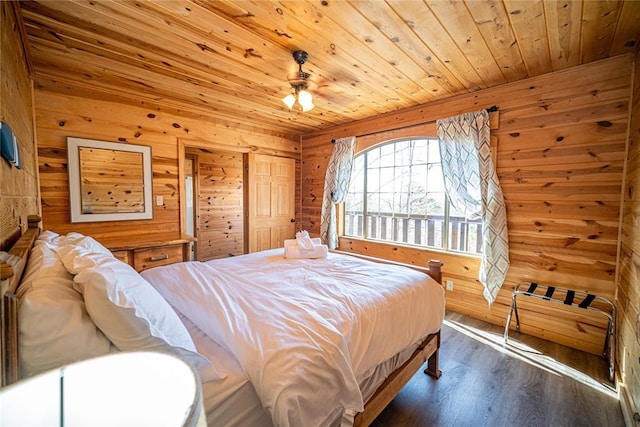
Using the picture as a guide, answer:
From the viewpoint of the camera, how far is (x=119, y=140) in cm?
304

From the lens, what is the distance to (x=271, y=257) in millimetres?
2553

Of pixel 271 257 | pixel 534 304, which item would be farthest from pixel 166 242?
pixel 534 304

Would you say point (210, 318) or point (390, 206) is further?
point (390, 206)

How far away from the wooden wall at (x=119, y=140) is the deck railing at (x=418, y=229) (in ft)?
7.21

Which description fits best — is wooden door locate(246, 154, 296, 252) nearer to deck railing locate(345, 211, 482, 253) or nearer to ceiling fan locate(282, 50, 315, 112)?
deck railing locate(345, 211, 482, 253)

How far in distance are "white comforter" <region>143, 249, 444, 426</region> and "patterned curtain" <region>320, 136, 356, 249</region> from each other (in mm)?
2030

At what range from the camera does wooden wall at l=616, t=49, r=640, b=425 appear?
1594 mm

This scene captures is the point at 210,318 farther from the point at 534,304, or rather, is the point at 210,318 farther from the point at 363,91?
the point at 534,304

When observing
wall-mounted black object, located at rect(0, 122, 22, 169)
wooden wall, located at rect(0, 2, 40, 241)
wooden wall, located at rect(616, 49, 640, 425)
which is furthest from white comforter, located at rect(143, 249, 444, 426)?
wooden wall, located at rect(616, 49, 640, 425)

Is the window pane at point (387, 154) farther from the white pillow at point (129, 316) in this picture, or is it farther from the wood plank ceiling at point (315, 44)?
the white pillow at point (129, 316)

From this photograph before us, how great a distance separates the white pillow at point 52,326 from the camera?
686 millimetres

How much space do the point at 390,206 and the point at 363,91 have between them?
160cm

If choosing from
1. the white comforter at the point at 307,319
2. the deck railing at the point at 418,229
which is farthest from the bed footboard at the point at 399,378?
the deck railing at the point at 418,229

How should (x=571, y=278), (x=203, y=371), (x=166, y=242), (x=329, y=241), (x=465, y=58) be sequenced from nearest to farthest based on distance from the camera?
(x=203, y=371), (x=465, y=58), (x=571, y=278), (x=166, y=242), (x=329, y=241)
